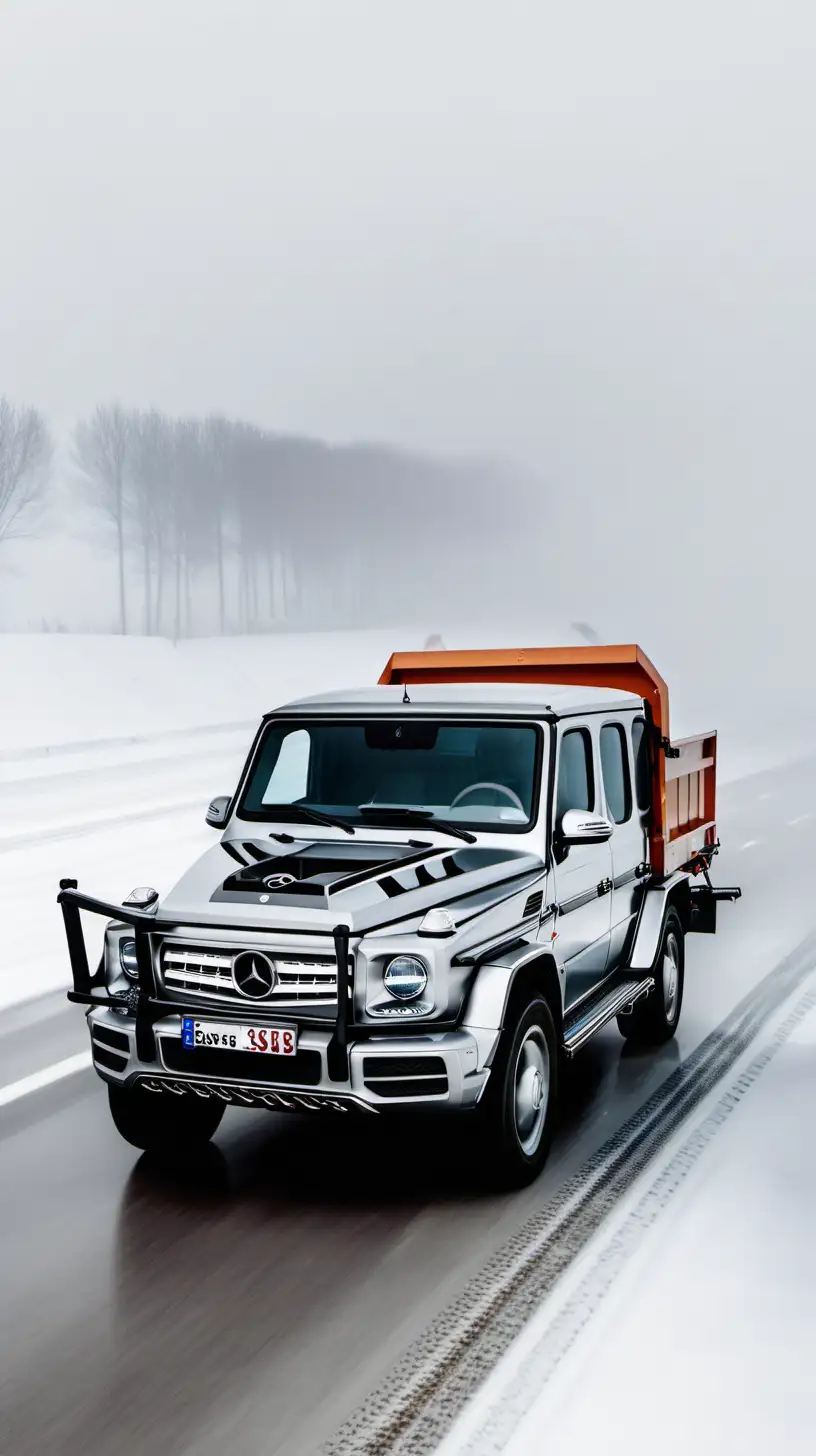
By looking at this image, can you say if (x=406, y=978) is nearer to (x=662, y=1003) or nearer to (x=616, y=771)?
(x=616, y=771)

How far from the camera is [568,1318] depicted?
4578 millimetres

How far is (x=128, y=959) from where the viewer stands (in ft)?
19.0

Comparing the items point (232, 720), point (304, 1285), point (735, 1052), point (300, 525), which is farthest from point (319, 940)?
point (300, 525)

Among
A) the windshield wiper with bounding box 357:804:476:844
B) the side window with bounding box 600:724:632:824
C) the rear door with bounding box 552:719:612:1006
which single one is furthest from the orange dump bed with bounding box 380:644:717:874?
the windshield wiper with bounding box 357:804:476:844

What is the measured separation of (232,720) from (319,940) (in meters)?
36.2

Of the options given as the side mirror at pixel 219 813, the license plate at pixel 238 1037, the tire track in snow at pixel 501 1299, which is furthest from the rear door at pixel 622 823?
the license plate at pixel 238 1037

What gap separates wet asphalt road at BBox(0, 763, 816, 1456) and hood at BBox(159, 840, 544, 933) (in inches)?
38.4

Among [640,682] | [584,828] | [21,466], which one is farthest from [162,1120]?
[21,466]

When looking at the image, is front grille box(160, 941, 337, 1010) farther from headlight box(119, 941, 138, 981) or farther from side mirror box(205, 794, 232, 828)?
side mirror box(205, 794, 232, 828)

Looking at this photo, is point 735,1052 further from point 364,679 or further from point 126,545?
point 126,545

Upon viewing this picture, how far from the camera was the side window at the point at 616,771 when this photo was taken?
23.7ft

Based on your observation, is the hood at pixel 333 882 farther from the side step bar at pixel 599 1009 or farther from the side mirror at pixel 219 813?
the side step bar at pixel 599 1009

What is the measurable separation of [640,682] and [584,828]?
2.82 m

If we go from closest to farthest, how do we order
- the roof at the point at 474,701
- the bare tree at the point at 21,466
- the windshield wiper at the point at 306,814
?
the windshield wiper at the point at 306,814 → the roof at the point at 474,701 → the bare tree at the point at 21,466
